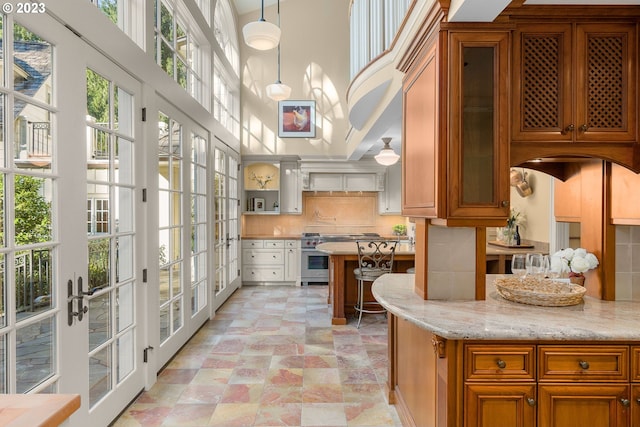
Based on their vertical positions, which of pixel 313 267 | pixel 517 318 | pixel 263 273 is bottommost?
pixel 263 273

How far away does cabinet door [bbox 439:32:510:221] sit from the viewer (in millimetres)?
1826

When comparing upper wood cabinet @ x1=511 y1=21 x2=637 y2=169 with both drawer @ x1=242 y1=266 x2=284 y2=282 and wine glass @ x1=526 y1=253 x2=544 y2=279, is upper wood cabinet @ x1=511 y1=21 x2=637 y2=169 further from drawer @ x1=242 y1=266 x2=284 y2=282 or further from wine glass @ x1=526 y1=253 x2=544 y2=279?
drawer @ x1=242 y1=266 x2=284 y2=282

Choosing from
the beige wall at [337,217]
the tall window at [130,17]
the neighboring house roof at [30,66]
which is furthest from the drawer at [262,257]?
the neighboring house roof at [30,66]

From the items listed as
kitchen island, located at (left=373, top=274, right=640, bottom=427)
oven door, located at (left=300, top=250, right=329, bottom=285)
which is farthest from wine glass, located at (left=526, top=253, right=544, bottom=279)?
oven door, located at (left=300, top=250, right=329, bottom=285)

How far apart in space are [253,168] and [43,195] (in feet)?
17.9

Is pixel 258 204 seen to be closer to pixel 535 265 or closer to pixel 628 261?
pixel 535 265

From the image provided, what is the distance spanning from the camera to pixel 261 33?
3344mm

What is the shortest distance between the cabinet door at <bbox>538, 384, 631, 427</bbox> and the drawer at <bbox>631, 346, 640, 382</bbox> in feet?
0.18

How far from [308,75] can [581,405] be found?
661cm

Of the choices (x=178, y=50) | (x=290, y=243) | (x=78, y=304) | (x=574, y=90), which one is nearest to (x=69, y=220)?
(x=78, y=304)

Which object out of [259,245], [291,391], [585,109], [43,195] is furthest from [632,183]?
[259,245]

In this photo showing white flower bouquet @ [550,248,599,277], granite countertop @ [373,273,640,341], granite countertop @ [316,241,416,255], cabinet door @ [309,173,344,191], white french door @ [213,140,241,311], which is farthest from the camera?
cabinet door @ [309,173,344,191]

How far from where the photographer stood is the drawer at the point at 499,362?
1681mm

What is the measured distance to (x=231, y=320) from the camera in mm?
4801
